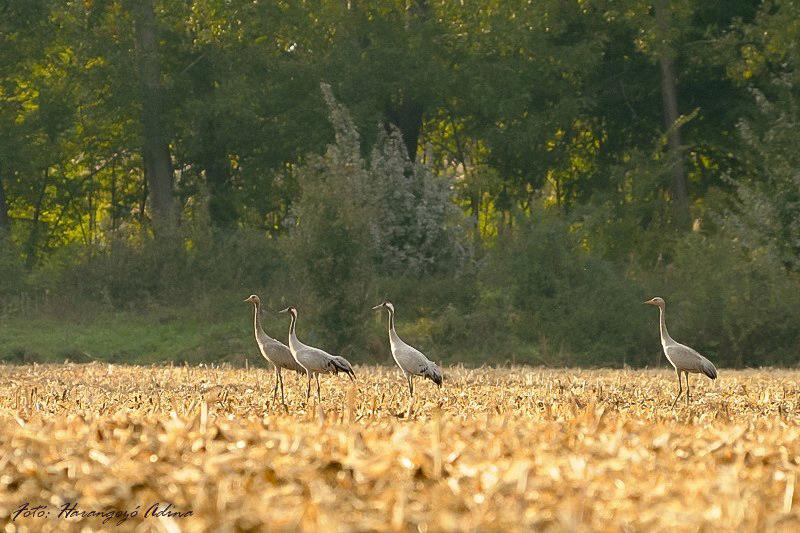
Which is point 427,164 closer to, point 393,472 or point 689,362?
point 689,362

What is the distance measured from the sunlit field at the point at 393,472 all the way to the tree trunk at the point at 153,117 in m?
27.8

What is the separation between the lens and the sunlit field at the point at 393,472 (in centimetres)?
597

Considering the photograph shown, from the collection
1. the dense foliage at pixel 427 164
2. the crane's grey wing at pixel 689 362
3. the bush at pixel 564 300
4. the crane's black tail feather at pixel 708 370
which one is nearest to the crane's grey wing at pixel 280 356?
the crane's grey wing at pixel 689 362

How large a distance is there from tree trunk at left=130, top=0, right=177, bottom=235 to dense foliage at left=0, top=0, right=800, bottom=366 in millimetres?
71

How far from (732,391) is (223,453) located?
33.5 feet

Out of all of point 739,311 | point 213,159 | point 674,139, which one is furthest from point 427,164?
point 739,311

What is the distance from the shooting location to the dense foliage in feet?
100

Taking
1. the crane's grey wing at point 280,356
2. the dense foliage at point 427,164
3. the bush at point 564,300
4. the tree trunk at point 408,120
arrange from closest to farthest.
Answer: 1. the crane's grey wing at point 280,356
2. the bush at point 564,300
3. the dense foliage at point 427,164
4. the tree trunk at point 408,120

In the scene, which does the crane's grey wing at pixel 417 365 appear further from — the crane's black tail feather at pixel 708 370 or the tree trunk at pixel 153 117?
the tree trunk at pixel 153 117

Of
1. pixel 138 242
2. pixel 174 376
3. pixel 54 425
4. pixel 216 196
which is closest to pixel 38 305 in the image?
pixel 138 242

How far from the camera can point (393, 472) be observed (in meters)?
6.85

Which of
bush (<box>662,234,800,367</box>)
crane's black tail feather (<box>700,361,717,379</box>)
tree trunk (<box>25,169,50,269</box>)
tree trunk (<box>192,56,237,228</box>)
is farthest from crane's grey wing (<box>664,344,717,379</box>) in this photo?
tree trunk (<box>25,169,50,269</box>)

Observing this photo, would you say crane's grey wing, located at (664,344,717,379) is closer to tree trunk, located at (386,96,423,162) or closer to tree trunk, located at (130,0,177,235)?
tree trunk, located at (130,0,177,235)

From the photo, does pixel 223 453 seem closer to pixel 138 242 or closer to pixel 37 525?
pixel 37 525
